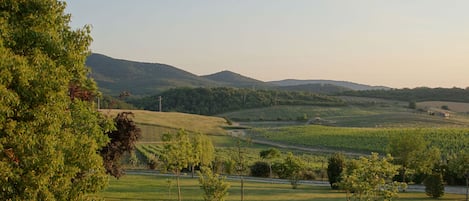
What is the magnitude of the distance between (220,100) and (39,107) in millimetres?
145024

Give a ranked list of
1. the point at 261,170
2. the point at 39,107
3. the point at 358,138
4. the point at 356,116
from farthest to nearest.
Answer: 1. the point at 356,116
2. the point at 358,138
3. the point at 261,170
4. the point at 39,107

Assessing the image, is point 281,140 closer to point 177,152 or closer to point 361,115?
point 361,115

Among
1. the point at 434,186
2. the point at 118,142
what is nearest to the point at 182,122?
the point at 434,186

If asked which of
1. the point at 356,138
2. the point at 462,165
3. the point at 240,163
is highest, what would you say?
the point at 240,163

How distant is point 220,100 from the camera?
157 metres

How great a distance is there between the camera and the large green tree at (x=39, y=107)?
11.2 metres

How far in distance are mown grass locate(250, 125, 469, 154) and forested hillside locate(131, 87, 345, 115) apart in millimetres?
51962

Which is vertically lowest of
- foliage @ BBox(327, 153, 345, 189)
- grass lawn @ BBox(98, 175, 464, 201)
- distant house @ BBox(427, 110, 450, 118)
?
grass lawn @ BBox(98, 175, 464, 201)

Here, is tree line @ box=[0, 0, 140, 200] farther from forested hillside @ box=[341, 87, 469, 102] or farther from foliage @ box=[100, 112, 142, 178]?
forested hillside @ box=[341, 87, 469, 102]

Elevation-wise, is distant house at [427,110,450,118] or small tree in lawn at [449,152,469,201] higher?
distant house at [427,110,450,118]

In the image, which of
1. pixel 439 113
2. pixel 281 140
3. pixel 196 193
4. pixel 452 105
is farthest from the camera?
pixel 452 105

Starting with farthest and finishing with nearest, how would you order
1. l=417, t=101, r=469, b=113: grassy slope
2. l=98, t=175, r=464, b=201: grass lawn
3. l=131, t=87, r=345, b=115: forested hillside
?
l=131, t=87, r=345, b=115: forested hillside, l=417, t=101, r=469, b=113: grassy slope, l=98, t=175, r=464, b=201: grass lawn

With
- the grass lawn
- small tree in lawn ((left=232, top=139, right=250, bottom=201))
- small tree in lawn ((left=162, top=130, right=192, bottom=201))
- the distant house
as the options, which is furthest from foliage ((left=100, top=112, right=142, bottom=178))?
the distant house

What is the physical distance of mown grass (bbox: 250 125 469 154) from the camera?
2853 inches
